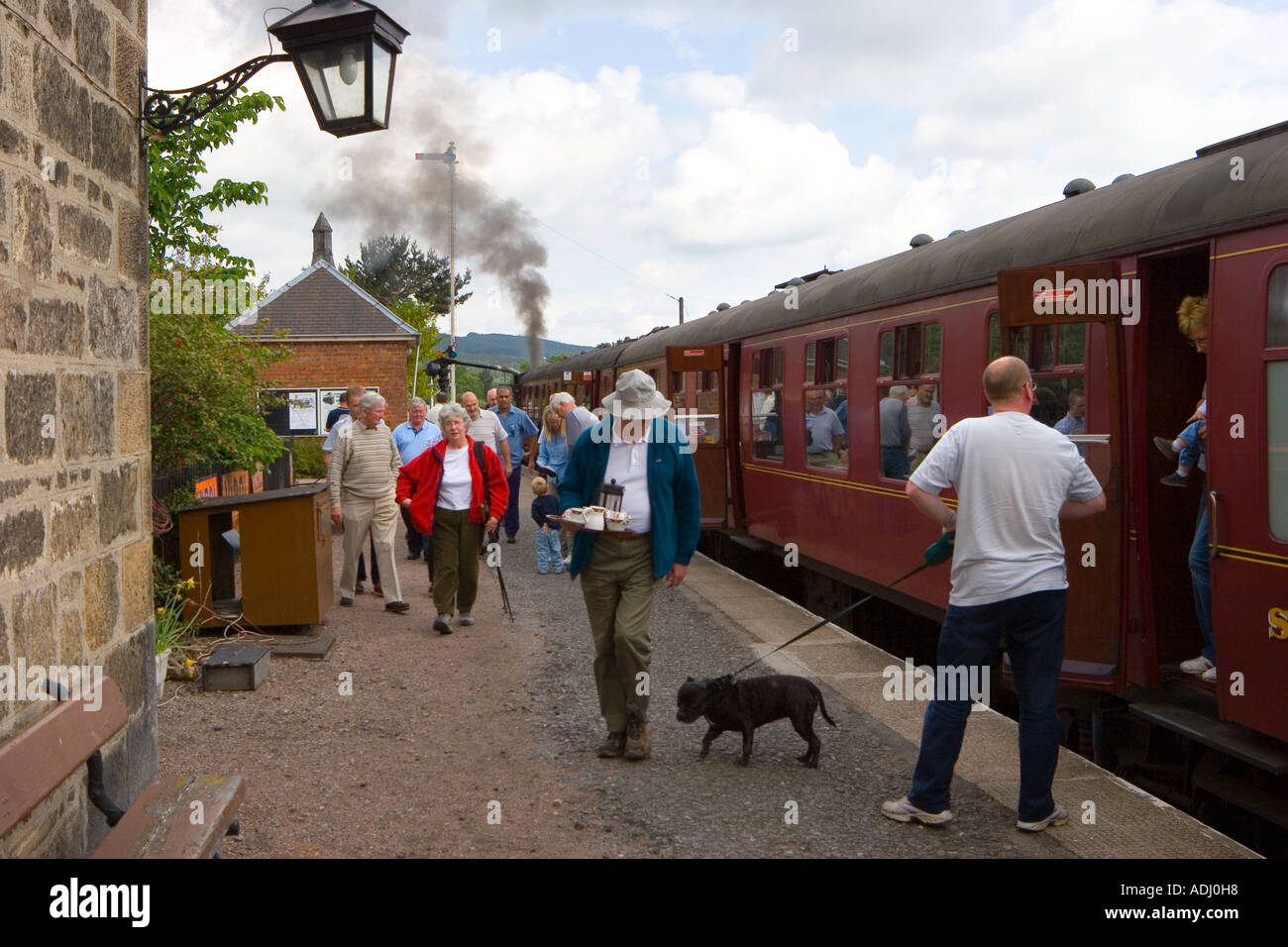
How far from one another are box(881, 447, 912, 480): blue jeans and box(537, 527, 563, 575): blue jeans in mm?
4279

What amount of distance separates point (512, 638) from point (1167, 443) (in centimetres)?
495

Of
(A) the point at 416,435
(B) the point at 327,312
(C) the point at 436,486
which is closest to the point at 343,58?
(C) the point at 436,486

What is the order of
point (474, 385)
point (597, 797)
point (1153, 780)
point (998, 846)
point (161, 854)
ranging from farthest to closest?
1. point (474, 385)
2. point (1153, 780)
3. point (597, 797)
4. point (998, 846)
5. point (161, 854)

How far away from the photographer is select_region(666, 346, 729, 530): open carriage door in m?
13.7

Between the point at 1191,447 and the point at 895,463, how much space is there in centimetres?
331

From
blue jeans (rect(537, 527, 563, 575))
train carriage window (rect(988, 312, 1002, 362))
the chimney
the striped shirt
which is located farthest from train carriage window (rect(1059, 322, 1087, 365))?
the chimney

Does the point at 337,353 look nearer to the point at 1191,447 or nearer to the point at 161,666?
the point at 161,666

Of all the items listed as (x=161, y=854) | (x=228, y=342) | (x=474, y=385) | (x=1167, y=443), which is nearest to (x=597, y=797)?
(x=161, y=854)

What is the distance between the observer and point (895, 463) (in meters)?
8.71

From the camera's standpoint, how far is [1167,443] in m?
5.63

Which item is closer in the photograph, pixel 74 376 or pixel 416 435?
pixel 74 376

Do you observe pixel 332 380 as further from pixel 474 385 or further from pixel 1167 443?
pixel 474 385

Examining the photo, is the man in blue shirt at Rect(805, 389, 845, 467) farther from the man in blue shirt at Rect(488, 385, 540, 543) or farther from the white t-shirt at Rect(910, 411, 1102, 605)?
the white t-shirt at Rect(910, 411, 1102, 605)

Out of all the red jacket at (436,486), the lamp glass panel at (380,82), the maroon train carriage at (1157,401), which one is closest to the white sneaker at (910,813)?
the maroon train carriage at (1157,401)
